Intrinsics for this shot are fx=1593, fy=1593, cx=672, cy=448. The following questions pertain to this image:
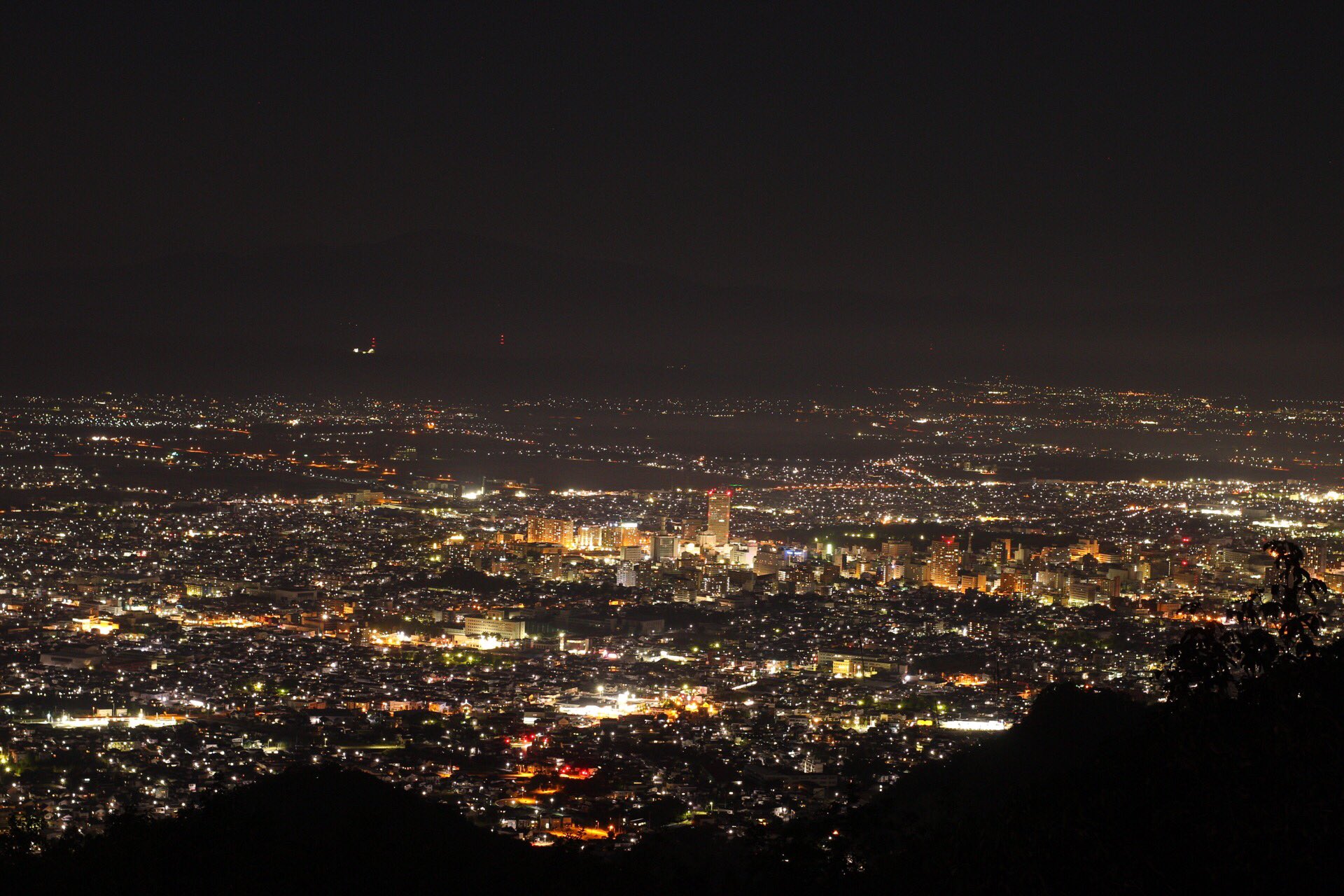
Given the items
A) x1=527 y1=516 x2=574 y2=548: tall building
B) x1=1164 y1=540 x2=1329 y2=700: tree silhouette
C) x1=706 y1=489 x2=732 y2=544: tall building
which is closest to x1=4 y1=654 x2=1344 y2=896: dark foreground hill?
x1=1164 y1=540 x2=1329 y2=700: tree silhouette

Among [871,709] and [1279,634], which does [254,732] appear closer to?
[871,709]

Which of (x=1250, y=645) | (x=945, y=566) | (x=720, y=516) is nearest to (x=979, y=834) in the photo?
(x=1250, y=645)

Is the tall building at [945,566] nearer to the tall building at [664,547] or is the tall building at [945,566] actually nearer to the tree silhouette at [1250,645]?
the tall building at [664,547]

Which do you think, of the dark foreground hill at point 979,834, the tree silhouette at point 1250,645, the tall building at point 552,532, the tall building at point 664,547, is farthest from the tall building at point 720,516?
the tree silhouette at point 1250,645

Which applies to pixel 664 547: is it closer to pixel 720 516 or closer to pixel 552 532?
pixel 552 532

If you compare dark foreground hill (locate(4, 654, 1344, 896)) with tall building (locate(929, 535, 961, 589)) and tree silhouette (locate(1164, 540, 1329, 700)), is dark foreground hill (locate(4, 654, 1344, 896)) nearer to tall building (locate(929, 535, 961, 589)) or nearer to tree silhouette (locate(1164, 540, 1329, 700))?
tree silhouette (locate(1164, 540, 1329, 700))

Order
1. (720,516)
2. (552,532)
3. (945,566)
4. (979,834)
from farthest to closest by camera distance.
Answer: (720,516), (552,532), (945,566), (979,834)
